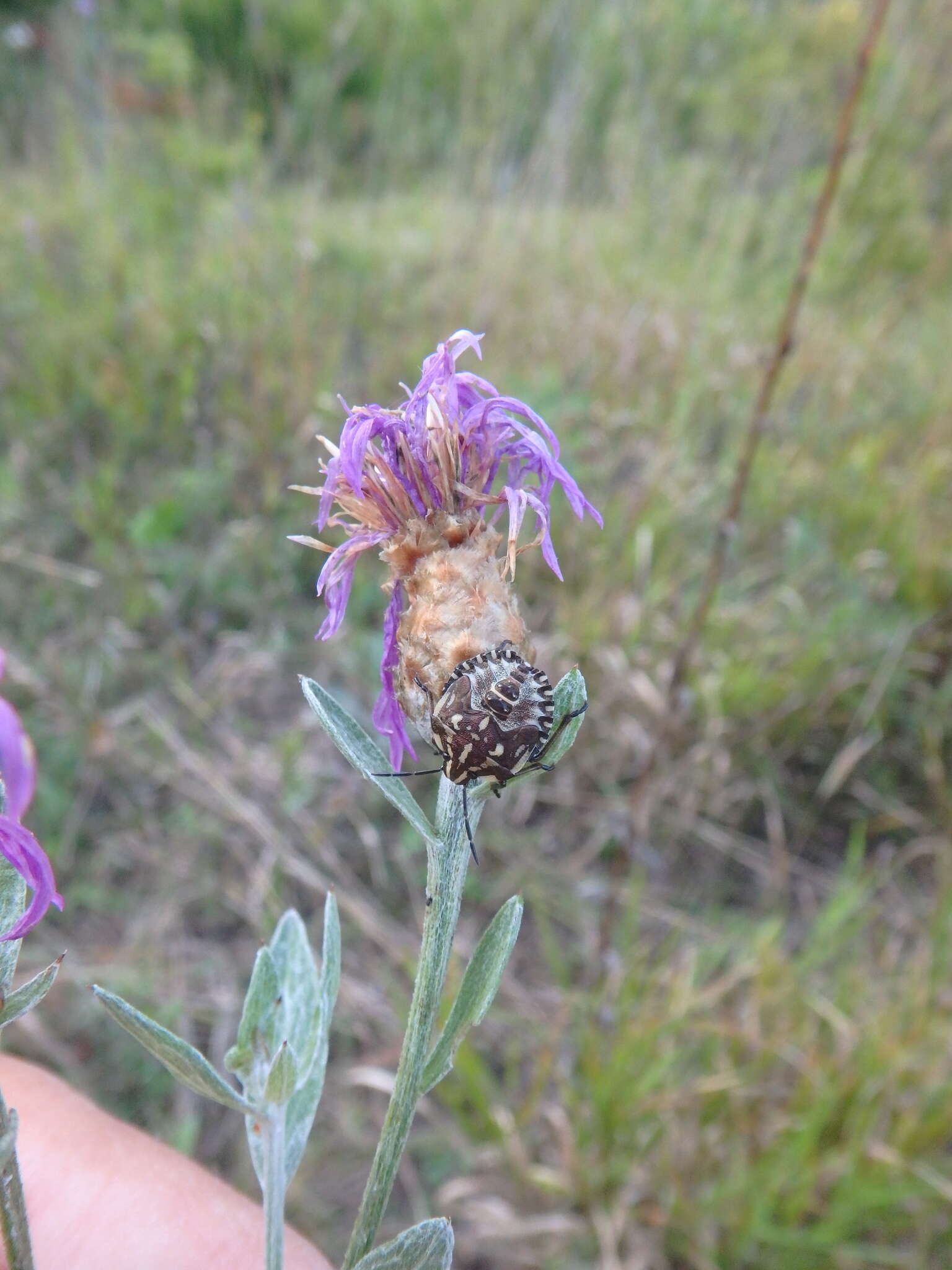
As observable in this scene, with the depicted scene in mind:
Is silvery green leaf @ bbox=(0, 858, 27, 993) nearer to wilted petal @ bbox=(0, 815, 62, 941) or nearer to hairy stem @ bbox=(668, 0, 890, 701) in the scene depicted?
wilted petal @ bbox=(0, 815, 62, 941)

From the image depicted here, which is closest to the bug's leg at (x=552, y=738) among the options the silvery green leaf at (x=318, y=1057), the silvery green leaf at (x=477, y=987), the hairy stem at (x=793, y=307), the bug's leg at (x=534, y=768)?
the bug's leg at (x=534, y=768)

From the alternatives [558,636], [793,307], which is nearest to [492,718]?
[793,307]

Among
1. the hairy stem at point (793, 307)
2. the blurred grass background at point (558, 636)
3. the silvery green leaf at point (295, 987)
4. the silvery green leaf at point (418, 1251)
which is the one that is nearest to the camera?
the silvery green leaf at point (418, 1251)

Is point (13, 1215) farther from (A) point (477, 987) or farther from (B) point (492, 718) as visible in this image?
(B) point (492, 718)

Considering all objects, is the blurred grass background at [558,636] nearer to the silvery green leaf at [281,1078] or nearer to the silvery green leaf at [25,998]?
the silvery green leaf at [281,1078]

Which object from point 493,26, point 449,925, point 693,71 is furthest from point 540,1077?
point 693,71

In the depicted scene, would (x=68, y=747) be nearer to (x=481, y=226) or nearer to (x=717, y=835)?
(x=717, y=835)
